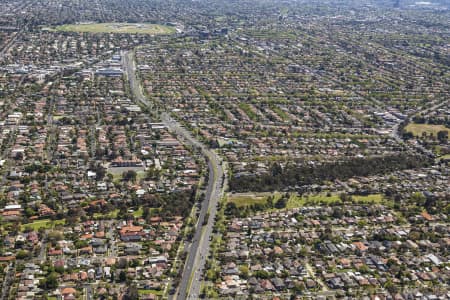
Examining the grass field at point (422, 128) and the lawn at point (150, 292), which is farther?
the grass field at point (422, 128)

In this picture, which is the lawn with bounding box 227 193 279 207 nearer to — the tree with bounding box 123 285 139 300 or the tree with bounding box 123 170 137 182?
the tree with bounding box 123 170 137 182

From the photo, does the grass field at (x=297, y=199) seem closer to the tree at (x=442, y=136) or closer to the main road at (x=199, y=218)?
the main road at (x=199, y=218)

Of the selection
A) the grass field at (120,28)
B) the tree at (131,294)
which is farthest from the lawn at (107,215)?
the grass field at (120,28)

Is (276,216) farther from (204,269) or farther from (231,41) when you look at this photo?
(231,41)

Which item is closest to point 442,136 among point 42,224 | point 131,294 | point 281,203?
point 281,203

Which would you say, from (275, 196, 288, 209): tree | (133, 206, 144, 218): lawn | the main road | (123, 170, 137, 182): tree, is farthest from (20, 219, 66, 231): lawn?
(275, 196, 288, 209): tree

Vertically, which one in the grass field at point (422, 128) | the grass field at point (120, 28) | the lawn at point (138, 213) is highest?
the grass field at point (120, 28)

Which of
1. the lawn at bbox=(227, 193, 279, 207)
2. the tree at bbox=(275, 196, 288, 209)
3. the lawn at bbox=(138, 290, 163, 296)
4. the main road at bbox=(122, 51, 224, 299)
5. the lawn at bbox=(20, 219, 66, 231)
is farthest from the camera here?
the lawn at bbox=(227, 193, 279, 207)
